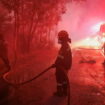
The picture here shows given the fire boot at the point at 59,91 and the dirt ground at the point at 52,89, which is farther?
the fire boot at the point at 59,91

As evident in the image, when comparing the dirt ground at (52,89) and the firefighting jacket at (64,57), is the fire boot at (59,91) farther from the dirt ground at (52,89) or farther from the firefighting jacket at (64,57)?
the firefighting jacket at (64,57)

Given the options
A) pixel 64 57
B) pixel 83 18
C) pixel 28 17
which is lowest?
pixel 64 57

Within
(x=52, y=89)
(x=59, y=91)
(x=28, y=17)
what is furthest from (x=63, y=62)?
(x=28, y=17)

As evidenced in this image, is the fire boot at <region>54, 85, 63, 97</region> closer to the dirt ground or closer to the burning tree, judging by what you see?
the dirt ground

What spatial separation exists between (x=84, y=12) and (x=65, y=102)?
3111 cm

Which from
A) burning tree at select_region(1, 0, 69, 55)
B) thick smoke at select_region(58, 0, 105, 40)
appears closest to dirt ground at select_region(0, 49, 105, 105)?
burning tree at select_region(1, 0, 69, 55)

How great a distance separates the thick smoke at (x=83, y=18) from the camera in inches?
1378

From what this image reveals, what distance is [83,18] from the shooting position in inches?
1470

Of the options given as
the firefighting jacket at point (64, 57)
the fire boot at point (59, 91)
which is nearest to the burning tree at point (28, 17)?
the firefighting jacket at point (64, 57)

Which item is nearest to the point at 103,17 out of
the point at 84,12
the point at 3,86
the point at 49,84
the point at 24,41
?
the point at 84,12

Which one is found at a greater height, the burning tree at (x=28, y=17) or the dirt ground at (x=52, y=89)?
the burning tree at (x=28, y=17)

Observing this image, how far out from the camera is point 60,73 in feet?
25.9

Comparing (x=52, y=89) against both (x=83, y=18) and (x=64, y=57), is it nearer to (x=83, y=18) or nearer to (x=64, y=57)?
(x=64, y=57)

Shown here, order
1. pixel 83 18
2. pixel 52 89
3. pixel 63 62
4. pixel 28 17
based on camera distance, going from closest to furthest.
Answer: pixel 63 62
pixel 52 89
pixel 28 17
pixel 83 18
